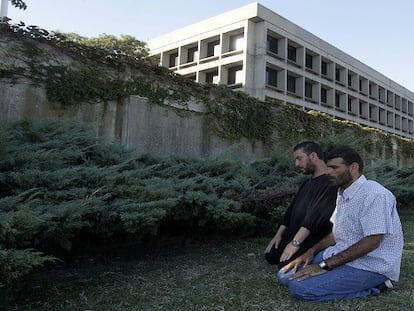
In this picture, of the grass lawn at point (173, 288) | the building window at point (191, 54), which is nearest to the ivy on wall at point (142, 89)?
the grass lawn at point (173, 288)

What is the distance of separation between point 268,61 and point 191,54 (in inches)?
296

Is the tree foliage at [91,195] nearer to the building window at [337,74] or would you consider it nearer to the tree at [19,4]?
the tree at [19,4]

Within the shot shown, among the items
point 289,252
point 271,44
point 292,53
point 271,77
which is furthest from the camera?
point 292,53

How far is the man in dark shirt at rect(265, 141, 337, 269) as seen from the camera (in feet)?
12.1

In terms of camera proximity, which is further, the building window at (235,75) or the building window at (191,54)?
the building window at (191,54)

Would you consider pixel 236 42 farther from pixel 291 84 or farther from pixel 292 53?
pixel 291 84

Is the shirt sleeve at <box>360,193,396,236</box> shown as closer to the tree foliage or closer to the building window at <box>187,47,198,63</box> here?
the tree foliage

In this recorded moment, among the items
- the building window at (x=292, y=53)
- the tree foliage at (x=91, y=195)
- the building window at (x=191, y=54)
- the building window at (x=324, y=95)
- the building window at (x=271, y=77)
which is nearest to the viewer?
the tree foliage at (x=91, y=195)

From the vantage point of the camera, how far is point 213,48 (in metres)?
31.7

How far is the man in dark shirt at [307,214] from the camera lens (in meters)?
3.68

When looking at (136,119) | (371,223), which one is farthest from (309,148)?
(136,119)

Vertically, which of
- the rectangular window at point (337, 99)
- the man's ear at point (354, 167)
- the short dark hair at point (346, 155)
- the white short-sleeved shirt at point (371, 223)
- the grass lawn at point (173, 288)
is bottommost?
the grass lawn at point (173, 288)

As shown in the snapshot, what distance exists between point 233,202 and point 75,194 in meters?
1.88

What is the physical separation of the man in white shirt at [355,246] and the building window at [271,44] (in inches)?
1115
